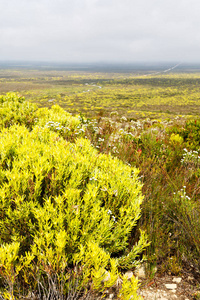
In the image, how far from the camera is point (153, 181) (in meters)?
3.58

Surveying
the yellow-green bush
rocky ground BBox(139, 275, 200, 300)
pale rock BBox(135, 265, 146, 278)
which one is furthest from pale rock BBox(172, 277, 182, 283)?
the yellow-green bush

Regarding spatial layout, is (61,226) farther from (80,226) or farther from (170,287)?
(170,287)

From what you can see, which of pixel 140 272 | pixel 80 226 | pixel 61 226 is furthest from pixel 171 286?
pixel 61 226

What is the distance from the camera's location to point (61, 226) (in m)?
1.95

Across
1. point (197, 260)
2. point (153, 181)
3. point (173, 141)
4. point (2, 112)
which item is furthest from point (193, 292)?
point (2, 112)

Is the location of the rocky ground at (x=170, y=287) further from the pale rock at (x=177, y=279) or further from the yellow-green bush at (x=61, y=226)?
the yellow-green bush at (x=61, y=226)

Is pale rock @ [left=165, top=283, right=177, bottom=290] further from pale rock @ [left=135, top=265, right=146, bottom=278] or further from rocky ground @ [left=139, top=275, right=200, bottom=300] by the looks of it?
pale rock @ [left=135, top=265, right=146, bottom=278]

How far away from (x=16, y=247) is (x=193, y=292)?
2086mm

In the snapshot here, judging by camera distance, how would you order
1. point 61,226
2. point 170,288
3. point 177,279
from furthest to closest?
point 177,279 < point 170,288 < point 61,226

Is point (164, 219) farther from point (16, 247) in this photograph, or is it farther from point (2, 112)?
point (2, 112)

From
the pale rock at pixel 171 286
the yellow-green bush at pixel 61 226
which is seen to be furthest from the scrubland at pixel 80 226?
the pale rock at pixel 171 286

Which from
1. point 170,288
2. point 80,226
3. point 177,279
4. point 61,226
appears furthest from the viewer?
point 177,279

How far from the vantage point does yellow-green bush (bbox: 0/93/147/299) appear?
71.0 inches

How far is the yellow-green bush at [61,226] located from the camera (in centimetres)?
180
